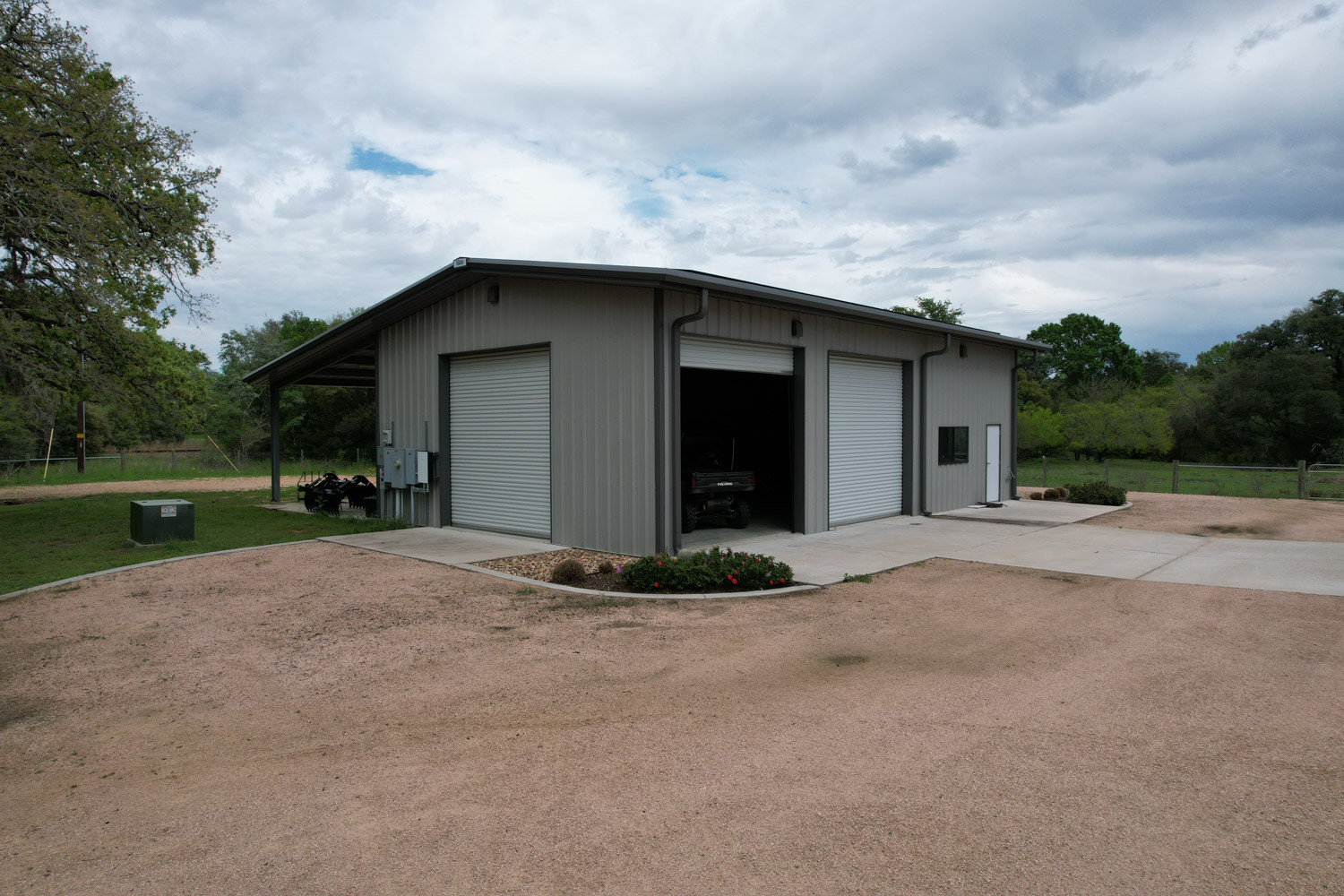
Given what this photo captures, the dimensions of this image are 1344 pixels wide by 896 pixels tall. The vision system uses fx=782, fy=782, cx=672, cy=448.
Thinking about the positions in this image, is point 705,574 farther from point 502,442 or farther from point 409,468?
point 409,468

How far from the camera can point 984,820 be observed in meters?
3.42

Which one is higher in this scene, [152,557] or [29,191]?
[29,191]

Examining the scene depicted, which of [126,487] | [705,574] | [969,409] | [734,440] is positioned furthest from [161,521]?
[969,409]

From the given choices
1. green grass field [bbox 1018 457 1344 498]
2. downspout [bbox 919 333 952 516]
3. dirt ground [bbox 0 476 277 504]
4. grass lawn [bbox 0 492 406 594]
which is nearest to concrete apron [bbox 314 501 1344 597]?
downspout [bbox 919 333 952 516]

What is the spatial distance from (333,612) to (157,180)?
1399 cm

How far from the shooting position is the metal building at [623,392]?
403 inches

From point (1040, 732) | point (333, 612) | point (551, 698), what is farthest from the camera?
point (333, 612)

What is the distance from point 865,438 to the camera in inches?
558

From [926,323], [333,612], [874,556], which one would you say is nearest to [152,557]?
[333,612]

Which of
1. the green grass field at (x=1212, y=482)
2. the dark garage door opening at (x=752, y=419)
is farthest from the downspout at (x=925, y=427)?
the green grass field at (x=1212, y=482)

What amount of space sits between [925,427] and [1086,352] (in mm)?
57854

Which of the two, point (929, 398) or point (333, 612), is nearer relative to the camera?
point (333, 612)

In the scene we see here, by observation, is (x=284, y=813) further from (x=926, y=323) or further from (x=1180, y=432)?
(x=1180, y=432)

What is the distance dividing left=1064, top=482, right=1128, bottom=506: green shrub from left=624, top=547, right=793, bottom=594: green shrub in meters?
12.4
